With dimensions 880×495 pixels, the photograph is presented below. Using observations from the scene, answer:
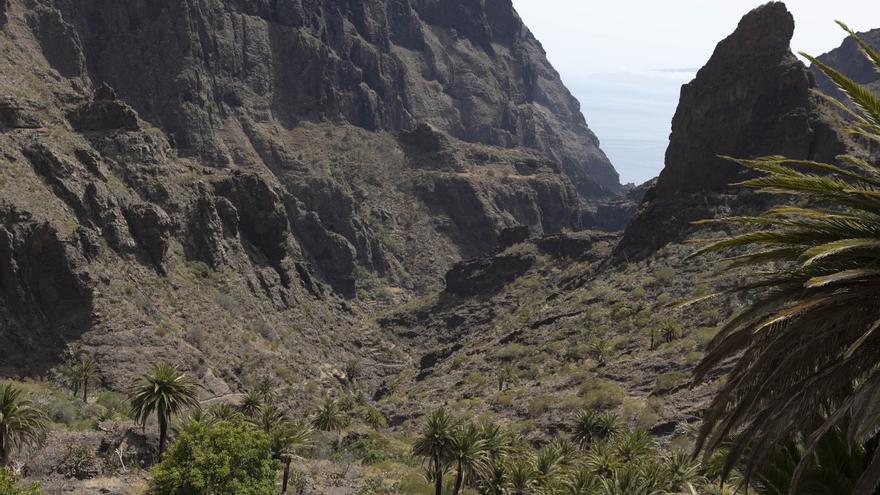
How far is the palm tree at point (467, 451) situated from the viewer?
38844 mm

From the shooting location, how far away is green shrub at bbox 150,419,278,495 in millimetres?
34812

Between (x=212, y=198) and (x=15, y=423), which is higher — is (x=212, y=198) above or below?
above

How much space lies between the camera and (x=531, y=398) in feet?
233

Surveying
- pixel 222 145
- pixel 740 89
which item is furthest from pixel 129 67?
pixel 740 89

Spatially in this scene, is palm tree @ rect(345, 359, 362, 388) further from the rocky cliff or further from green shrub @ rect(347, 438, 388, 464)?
green shrub @ rect(347, 438, 388, 464)

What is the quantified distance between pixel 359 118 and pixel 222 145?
2095 inches

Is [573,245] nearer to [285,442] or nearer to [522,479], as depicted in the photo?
[285,442]

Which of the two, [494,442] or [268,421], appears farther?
[268,421]

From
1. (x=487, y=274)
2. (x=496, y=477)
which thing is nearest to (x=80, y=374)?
(x=496, y=477)

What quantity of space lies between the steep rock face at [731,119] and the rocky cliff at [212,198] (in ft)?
153

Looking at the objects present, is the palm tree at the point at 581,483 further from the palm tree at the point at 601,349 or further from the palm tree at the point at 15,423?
the palm tree at the point at 601,349

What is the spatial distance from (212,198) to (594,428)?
7112cm

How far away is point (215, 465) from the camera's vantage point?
34.9 m

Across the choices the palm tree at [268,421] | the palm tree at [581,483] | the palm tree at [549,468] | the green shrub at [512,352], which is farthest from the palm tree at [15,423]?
the green shrub at [512,352]
